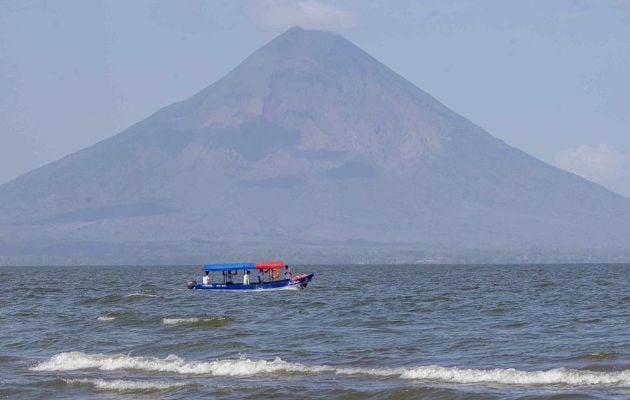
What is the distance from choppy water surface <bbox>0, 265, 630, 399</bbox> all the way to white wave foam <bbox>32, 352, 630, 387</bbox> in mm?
55

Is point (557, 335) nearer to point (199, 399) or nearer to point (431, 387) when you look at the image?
point (431, 387)

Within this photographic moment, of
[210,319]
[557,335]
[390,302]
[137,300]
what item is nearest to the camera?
[557,335]

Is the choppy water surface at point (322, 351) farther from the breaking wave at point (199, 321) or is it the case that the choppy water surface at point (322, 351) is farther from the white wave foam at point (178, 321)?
the white wave foam at point (178, 321)

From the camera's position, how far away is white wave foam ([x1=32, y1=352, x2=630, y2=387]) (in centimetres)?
4128

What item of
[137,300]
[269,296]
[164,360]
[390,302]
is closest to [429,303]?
[390,302]

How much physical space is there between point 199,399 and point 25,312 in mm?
43640

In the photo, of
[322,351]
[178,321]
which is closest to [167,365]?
[322,351]

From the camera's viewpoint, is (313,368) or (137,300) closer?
(313,368)

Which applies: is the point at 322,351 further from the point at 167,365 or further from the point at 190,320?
the point at 190,320

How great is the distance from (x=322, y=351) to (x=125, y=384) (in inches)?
426

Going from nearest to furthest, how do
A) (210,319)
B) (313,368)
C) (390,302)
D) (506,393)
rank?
(506,393), (313,368), (210,319), (390,302)

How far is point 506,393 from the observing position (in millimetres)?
39000

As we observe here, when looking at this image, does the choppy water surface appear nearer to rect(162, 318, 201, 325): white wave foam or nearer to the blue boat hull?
rect(162, 318, 201, 325): white wave foam

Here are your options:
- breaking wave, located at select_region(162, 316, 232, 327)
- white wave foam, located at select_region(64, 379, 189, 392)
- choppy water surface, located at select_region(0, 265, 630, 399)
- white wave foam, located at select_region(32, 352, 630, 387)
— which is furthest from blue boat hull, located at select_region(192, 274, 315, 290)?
white wave foam, located at select_region(64, 379, 189, 392)
